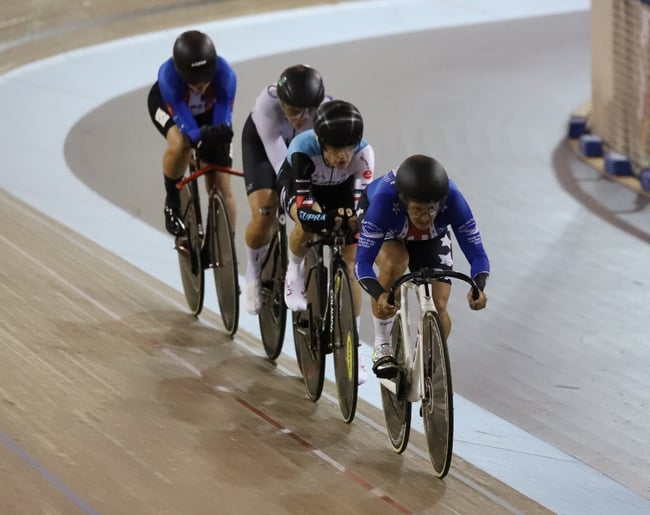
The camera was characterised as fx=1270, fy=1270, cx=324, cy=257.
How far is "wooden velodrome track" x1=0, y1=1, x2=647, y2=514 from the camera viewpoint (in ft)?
13.6

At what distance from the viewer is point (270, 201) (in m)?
5.21

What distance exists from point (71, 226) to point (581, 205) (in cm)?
321

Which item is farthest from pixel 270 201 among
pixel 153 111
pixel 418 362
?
pixel 418 362

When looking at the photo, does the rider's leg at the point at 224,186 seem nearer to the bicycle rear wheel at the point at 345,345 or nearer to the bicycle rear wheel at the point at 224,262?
the bicycle rear wheel at the point at 224,262

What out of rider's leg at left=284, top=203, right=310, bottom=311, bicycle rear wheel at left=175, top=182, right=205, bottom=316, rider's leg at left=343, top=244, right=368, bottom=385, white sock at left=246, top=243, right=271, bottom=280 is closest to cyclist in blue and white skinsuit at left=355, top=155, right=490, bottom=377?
rider's leg at left=343, top=244, right=368, bottom=385

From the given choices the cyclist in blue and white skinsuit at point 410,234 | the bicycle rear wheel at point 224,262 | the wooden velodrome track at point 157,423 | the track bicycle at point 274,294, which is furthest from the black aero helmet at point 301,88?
the wooden velodrome track at point 157,423

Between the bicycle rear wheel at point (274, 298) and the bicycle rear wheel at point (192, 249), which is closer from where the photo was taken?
the bicycle rear wheel at point (274, 298)

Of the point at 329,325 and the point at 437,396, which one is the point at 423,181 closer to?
the point at 437,396

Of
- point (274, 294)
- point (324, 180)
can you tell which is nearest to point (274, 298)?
point (274, 294)

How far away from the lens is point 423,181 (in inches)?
154

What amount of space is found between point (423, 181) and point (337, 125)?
1.84ft

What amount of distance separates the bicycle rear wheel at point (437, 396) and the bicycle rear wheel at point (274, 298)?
48.3 inches

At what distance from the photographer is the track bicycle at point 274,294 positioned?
17.3ft

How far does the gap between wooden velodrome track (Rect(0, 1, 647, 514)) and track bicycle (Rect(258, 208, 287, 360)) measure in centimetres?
11
